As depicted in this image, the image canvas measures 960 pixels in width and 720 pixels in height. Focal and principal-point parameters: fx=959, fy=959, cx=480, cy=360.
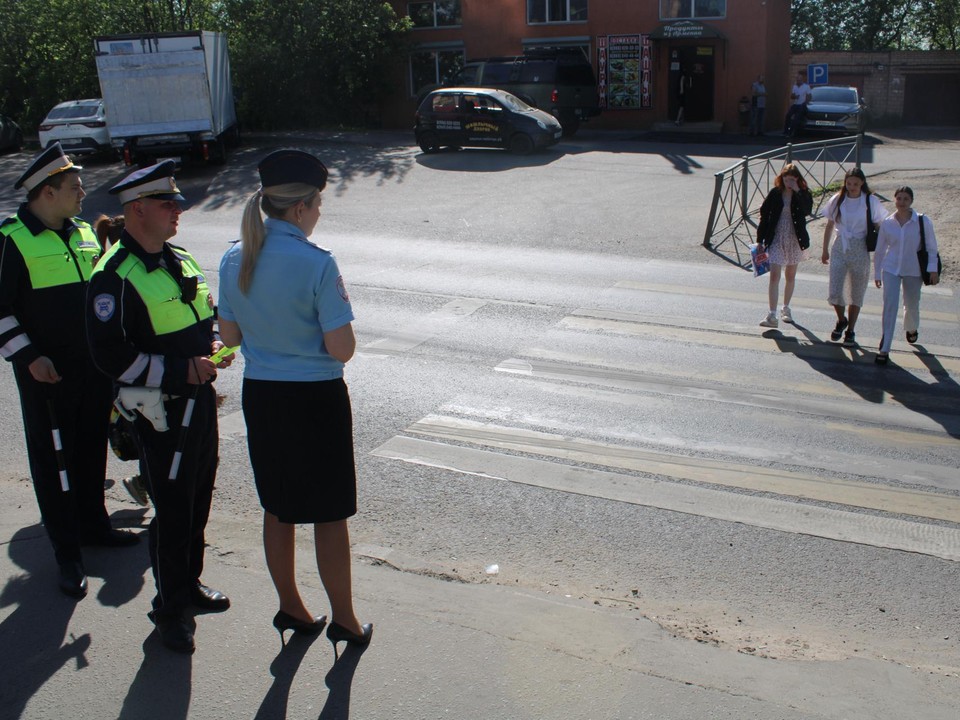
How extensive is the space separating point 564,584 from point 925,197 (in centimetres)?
1383

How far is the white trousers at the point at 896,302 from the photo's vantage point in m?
8.59

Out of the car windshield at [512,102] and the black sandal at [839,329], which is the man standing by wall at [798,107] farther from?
the black sandal at [839,329]

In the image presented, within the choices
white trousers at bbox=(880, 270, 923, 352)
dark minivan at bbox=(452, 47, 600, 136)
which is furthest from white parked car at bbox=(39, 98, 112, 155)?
white trousers at bbox=(880, 270, 923, 352)

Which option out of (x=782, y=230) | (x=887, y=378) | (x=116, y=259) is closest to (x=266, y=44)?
(x=782, y=230)

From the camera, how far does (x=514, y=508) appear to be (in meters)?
5.63

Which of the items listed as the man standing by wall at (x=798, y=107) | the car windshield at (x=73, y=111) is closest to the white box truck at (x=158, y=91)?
the car windshield at (x=73, y=111)

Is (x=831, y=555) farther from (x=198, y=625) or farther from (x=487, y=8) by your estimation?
(x=487, y=8)

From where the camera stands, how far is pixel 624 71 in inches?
1168

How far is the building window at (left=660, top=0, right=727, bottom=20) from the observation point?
93.7 ft

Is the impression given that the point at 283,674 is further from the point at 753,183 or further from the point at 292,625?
the point at 753,183

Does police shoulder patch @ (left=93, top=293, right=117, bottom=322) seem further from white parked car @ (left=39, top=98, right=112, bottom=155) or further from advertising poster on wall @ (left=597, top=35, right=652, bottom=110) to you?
advertising poster on wall @ (left=597, top=35, right=652, bottom=110)

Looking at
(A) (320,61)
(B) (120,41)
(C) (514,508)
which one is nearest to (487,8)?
(A) (320,61)

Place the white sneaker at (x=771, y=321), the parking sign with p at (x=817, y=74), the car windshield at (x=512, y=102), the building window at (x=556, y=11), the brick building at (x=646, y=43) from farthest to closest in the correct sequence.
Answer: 1. the parking sign with p at (x=817, y=74)
2. the building window at (x=556, y=11)
3. the brick building at (x=646, y=43)
4. the car windshield at (x=512, y=102)
5. the white sneaker at (x=771, y=321)

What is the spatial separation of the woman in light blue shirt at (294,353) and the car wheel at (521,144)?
2004 centimetres
